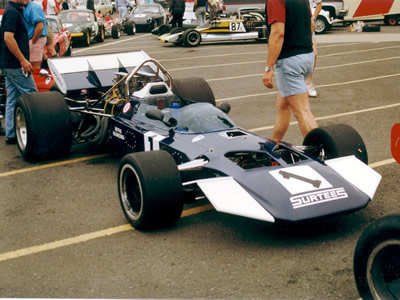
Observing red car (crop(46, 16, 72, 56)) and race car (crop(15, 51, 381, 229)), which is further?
red car (crop(46, 16, 72, 56))

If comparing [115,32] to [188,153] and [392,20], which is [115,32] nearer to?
[392,20]

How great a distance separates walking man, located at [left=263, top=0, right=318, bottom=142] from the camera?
18.5ft

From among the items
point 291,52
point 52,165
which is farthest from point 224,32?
point 291,52

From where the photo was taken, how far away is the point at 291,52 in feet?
19.0

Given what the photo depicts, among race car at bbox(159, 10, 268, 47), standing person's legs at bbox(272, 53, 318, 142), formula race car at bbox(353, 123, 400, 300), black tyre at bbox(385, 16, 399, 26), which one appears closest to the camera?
formula race car at bbox(353, 123, 400, 300)

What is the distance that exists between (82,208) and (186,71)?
8.32 m

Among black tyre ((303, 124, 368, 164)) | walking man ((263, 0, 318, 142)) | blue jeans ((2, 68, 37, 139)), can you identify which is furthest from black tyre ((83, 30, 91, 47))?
black tyre ((303, 124, 368, 164))

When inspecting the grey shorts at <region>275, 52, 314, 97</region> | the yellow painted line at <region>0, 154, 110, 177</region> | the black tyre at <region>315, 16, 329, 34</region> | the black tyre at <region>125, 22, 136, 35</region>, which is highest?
the grey shorts at <region>275, 52, 314, 97</region>

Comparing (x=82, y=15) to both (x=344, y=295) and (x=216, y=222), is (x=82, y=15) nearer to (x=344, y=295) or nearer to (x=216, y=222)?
(x=216, y=222)

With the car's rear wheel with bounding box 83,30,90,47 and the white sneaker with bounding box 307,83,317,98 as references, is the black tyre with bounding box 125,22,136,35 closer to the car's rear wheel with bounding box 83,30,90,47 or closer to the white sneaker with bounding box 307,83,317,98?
the car's rear wheel with bounding box 83,30,90,47

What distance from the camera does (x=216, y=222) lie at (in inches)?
191

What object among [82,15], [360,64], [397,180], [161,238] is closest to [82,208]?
[161,238]

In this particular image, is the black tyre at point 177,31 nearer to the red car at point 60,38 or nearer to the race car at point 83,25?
the race car at point 83,25

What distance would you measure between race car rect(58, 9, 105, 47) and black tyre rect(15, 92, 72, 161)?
13.3 meters
